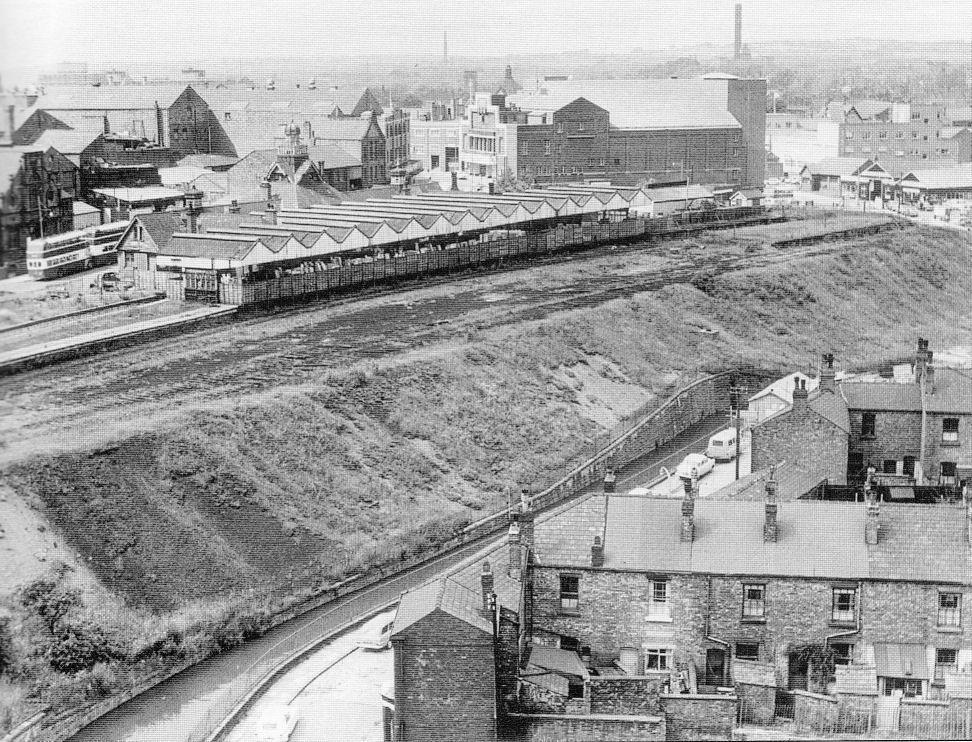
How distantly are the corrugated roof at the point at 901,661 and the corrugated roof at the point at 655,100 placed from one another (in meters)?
61.6

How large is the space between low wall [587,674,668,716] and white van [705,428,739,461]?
52.7 ft

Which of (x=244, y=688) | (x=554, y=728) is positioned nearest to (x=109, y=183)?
(x=244, y=688)

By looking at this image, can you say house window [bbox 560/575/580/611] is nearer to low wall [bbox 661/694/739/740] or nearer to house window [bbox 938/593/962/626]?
low wall [bbox 661/694/739/740]

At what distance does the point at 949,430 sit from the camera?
102 ft

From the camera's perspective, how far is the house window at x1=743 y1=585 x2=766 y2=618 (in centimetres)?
2111

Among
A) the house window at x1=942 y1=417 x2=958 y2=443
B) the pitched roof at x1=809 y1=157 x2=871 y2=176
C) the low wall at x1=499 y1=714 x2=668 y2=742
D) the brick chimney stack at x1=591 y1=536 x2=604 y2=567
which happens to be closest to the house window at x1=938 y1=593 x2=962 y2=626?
the low wall at x1=499 y1=714 x2=668 y2=742

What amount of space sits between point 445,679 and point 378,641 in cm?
545

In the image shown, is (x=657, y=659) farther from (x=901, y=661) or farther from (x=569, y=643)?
(x=901, y=661)

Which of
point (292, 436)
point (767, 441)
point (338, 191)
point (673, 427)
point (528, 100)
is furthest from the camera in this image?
point (528, 100)

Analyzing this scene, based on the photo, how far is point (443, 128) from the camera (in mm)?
86312

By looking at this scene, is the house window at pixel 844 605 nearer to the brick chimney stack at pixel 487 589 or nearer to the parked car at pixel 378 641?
the brick chimney stack at pixel 487 589

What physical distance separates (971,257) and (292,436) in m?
47.8

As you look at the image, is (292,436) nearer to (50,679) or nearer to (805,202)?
(50,679)

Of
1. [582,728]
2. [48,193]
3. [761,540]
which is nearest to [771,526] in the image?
[761,540]
